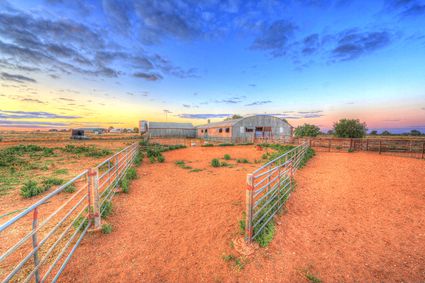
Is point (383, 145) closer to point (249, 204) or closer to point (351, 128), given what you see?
point (351, 128)

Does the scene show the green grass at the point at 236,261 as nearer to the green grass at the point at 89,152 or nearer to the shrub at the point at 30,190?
the shrub at the point at 30,190

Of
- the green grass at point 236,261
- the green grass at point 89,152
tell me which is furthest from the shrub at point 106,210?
the green grass at point 89,152

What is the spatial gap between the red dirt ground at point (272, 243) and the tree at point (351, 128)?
2477cm

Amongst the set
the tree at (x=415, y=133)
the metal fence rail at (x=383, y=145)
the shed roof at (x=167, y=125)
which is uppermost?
the shed roof at (x=167, y=125)

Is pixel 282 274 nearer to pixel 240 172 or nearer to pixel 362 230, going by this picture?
pixel 362 230

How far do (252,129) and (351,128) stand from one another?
1567cm

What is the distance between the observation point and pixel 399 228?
4.79m

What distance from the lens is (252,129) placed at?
1169 inches

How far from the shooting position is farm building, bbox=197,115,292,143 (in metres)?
28.4

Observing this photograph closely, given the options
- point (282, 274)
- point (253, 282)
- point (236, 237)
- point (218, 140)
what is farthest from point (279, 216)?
point (218, 140)

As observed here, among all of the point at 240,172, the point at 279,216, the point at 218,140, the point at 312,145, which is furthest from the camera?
the point at 218,140

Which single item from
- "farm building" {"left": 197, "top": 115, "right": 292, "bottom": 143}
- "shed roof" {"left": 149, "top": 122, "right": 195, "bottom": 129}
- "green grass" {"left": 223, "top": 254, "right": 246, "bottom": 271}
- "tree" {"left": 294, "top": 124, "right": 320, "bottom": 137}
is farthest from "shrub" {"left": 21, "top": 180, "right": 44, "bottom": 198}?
"tree" {"left": 294, "top": 124, "right": 320, "bottom": 137}

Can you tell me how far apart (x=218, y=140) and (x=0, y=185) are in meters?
26.6

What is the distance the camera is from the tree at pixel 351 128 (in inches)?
1128
